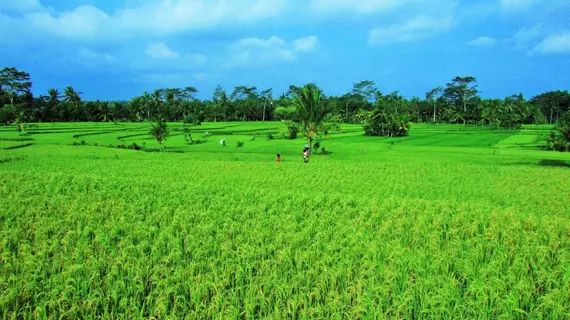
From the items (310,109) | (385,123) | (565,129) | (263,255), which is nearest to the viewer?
(263,255)

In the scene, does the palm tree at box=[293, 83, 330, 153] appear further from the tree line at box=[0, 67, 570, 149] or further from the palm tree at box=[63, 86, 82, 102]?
the palm tree at box=[63, 86, 82, 102]

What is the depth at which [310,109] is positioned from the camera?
26.9 m

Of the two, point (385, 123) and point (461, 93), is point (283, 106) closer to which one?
point (385, 123)

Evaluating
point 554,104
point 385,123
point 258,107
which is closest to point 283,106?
point 385,123

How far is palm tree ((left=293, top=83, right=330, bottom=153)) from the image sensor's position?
26.6 m

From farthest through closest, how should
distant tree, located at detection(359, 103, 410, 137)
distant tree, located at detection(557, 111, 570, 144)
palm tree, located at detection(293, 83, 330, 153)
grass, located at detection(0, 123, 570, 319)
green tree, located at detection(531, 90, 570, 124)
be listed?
green tree, located at detection(531, 90, 570, 124) → distant tree, located at detection(359, 103, 410, 137) → distant tree, located at detection(557, 111, 570, 144) → palm tree, located at detection(293, 83, 330, 153) → grass, located at detection(0, 123, 570, 319)

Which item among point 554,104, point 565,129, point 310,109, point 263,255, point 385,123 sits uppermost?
point 554,104

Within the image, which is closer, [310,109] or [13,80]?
[310,109]

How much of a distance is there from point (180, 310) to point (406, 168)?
16.1 m

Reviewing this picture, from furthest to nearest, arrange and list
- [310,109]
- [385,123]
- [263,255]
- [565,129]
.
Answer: [385,123], [565,129], [310,109], [263,255]

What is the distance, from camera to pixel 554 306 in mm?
3926

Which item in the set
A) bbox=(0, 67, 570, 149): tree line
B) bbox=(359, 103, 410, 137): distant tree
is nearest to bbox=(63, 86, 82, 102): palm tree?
bbox=(0, 67, 570, 149): tree line

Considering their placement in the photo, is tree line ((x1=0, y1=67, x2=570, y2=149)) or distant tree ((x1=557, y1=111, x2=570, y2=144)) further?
tree line ((x1=0, y1=67, x2=570, y2=149))

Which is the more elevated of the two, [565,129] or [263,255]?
[565,129]
